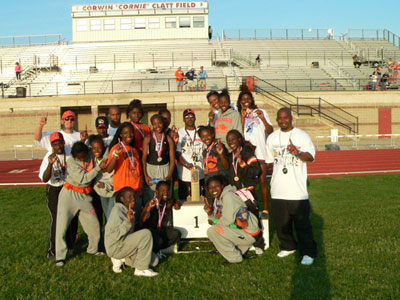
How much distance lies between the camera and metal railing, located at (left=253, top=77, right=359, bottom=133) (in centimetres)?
2591

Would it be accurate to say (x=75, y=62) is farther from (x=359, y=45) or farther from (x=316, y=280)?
(x=316, y=280)

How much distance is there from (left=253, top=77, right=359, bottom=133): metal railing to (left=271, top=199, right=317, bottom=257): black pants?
818 inches

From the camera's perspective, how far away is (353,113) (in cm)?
2691

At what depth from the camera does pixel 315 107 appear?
26.4m

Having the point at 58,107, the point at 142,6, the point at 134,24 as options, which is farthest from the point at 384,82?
the point at 142,6

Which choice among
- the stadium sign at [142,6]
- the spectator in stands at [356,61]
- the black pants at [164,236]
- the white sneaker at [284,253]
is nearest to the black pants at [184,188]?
the black pants at [164,236]

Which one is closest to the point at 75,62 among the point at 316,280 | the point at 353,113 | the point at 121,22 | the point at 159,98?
the point at 121,22

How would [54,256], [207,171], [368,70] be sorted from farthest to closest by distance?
[368,70]
[207,171]
[54,256]

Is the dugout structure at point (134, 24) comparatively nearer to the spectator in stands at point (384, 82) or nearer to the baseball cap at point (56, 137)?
the spectator in stands at point (384, 82)

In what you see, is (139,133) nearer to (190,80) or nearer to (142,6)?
(190,80)

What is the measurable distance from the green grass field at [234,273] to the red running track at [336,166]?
21.6 ft

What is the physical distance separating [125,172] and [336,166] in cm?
1117

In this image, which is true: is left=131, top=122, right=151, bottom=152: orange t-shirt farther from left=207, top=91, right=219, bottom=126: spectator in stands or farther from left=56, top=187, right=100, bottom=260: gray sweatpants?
left=207, top=91, right=219, bottom=126: spectator in stands

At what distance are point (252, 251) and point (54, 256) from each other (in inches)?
106
